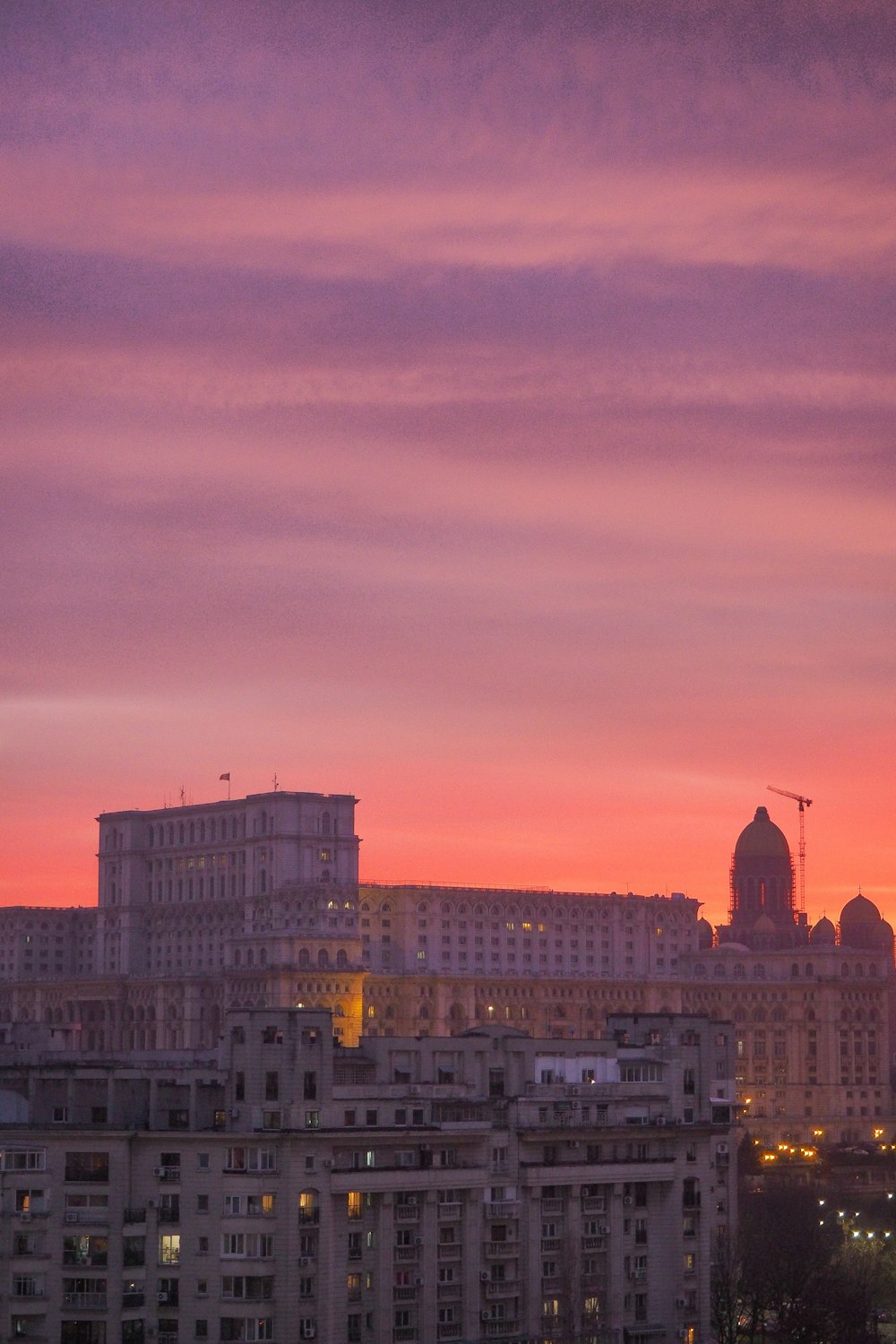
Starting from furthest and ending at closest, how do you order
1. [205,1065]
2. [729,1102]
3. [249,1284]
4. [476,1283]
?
[729,1102] → [205,1065] → [476,1283] → [249,1284]

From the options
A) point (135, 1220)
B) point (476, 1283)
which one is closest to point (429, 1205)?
point (476, 1283)

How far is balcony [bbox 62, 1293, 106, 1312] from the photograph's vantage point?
121 meters

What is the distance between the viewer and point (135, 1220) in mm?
122000

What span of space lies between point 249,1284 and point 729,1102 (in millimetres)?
37979

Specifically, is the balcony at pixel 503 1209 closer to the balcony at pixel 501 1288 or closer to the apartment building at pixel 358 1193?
the apartment building at pixel 358 1193

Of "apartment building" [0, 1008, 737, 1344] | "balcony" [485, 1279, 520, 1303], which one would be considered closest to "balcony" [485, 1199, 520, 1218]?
"apartment building" [0, 1008, 737, 1344]

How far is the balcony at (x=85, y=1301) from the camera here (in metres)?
121

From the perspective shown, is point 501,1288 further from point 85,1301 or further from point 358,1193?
point 85,1301

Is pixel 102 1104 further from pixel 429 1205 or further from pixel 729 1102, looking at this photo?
pixel 729 1102

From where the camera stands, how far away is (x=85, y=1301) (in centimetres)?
12162

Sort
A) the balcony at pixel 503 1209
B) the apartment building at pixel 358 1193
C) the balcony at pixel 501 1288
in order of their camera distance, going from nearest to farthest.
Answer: the apartment building at pixel 358 1193
the balcony at pixel 501 1288
the balcony at pixel 503 1209

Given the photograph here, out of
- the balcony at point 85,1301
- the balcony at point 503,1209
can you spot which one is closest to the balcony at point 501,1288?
the balcony at point 503,1209

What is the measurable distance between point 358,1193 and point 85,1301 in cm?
1256

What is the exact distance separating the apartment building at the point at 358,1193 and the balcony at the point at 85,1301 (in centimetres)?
12
